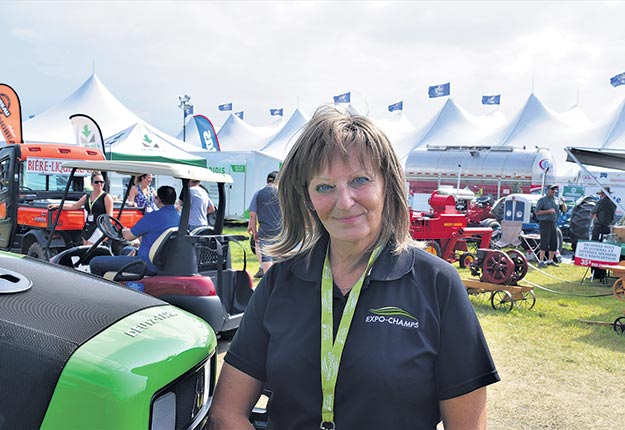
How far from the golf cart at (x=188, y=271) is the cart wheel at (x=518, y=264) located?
4350 mm

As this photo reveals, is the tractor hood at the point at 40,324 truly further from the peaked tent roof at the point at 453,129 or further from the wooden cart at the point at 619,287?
the peaked tent roof at the point at 453,129

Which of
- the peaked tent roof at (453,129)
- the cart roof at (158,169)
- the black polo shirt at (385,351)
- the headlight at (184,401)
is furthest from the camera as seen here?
the peaked tent roof at (453,129)

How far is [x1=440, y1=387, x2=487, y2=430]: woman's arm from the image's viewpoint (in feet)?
5.12

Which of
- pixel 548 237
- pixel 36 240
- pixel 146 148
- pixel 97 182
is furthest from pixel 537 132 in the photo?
pixel 36 240

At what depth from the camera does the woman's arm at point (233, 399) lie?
5.80 feet

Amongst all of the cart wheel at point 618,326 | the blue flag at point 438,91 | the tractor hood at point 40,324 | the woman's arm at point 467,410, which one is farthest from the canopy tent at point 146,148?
the blue flag at point 438,91

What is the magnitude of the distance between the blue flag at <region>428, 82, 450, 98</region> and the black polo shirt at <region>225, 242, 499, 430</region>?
48336 mm

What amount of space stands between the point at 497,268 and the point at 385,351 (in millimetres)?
7359

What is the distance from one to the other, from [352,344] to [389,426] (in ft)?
0.76

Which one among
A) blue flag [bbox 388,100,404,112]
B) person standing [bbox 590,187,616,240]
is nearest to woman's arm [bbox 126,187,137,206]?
person standing [bbox 590,187,616,240]

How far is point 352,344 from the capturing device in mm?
1594

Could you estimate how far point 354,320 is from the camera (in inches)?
64.0

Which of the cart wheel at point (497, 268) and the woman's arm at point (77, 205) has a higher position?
the woman's arm at point (77, 205)

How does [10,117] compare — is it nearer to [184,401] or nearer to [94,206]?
[94,206]
